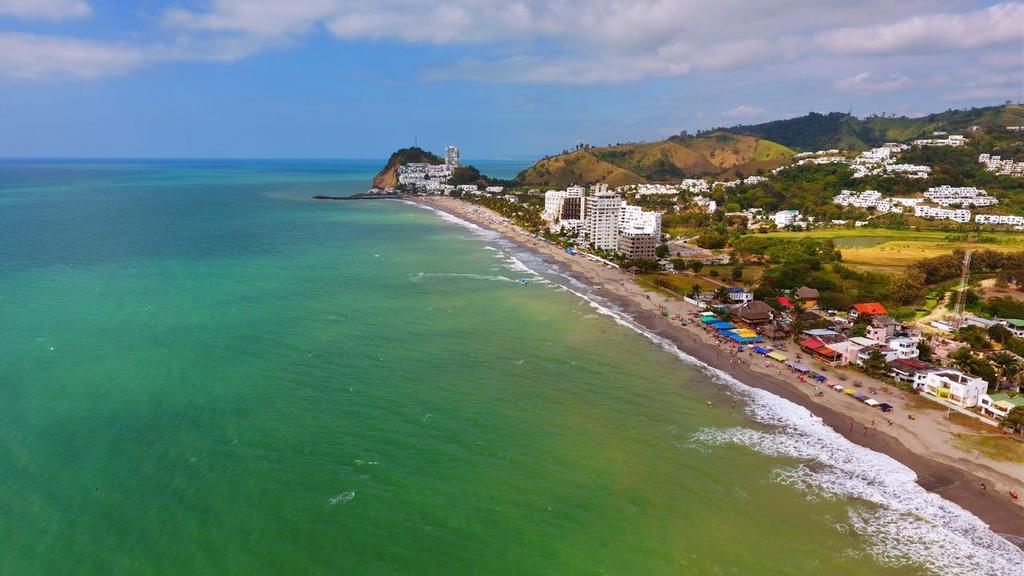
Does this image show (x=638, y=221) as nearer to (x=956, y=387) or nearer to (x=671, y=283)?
(x=671, y=283)

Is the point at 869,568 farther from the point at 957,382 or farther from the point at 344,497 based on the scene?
the point at 344,497

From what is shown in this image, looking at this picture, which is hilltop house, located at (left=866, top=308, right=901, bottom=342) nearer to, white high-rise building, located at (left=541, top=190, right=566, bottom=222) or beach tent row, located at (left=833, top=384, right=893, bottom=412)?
beach tent row, located at (left=833, top=384, right=893, bottom=412)

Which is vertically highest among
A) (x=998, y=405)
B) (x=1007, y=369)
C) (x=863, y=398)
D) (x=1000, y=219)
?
(x=1000, y=219)

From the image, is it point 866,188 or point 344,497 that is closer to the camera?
point 344,497

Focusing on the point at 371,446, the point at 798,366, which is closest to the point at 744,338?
the point at 798,366

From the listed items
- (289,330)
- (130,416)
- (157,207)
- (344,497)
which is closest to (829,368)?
(344,497)

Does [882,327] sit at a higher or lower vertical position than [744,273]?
lower

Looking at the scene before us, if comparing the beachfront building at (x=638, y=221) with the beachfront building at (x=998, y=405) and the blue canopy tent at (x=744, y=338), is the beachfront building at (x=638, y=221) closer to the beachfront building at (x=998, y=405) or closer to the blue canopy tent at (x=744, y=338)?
the blue canopy tent at (x=744, y=338)
